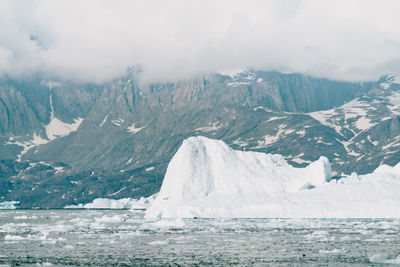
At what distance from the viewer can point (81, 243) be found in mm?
69000

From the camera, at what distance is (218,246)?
63.4m

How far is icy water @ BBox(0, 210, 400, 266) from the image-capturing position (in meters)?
52.6

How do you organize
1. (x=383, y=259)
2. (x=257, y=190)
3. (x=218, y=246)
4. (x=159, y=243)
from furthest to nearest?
1. (x=257, y=190)
2. (x=159, y=243)
3. (x=218, y=246)
4. (x=383, y=259)

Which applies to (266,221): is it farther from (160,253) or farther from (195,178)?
(160,253)

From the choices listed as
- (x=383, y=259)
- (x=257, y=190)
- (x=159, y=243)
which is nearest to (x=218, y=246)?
(x=159, y=243)

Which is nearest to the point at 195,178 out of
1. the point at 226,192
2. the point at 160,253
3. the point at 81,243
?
the point at 226,192

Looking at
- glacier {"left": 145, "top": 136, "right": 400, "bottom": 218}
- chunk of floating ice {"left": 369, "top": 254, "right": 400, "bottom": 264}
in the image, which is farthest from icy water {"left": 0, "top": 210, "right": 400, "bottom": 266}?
glacier {"left": 145, "top": 136, "right": 400, "bottom": 218}

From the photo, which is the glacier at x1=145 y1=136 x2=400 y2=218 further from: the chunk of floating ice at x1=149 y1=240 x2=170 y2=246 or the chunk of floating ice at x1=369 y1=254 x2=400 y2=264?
the chunk of floating ice at x1=369 y1=254 x2=400 y2=264

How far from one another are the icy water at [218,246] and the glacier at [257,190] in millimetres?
9644

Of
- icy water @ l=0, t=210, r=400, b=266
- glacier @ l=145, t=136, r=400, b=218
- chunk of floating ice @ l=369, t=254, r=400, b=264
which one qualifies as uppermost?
glacier @ l=145, t=136, r=400, b=218

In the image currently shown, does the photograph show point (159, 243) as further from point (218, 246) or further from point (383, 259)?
point (383, 259)

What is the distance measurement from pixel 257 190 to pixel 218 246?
48033 millimetres

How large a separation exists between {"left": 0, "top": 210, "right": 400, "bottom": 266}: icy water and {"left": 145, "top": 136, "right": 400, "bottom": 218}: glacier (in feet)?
31.6

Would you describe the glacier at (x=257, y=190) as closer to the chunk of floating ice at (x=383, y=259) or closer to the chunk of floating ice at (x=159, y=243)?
the chunk of floating ice at (x=159, y=243)
